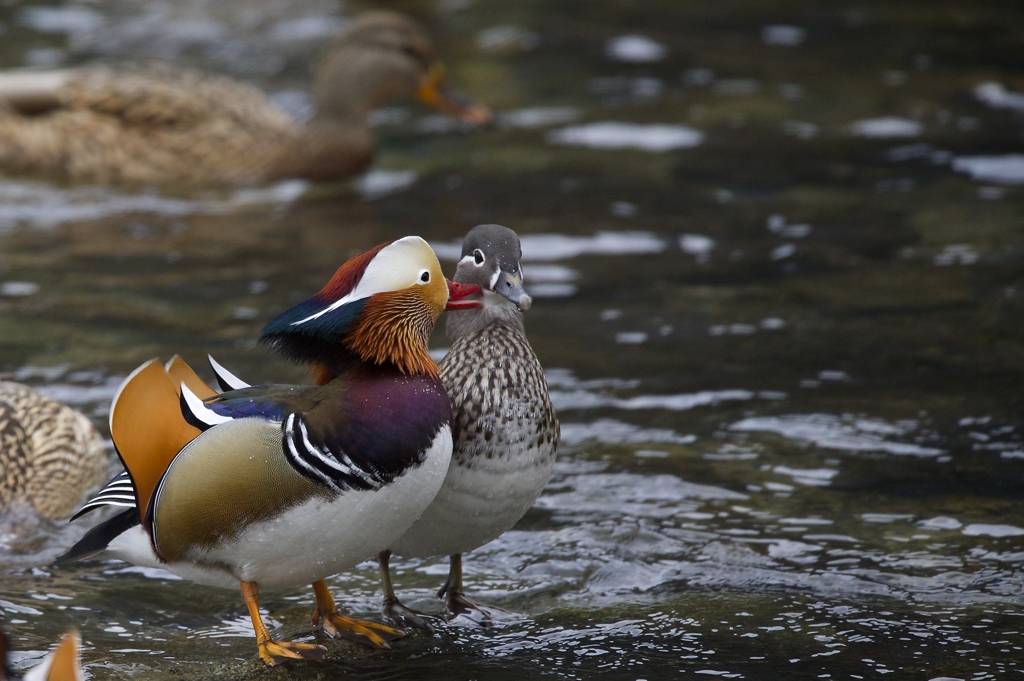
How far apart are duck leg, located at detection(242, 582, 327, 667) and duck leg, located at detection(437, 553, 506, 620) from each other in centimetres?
58

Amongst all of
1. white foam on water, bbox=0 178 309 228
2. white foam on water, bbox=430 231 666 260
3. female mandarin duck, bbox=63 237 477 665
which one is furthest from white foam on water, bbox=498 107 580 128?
female mandarin duck, bbox=63 237 477 665

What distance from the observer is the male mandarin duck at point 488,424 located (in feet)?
14.0

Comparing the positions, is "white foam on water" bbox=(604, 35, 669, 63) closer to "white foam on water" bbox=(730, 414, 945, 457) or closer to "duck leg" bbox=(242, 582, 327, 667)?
"white foam on water" bbox=(730, 414, 945, 457)

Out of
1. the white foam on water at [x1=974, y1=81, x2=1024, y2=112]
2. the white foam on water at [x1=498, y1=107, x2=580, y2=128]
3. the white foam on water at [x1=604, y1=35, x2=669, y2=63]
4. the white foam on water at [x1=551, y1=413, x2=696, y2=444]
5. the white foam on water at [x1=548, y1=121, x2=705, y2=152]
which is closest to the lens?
the white foam on water at [x1=551, y1=413, x2=696, y2=444]

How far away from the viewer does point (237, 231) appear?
9352 mm

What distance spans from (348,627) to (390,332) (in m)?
1.08

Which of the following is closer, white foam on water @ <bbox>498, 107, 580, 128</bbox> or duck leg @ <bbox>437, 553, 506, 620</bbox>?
duck leg @ <bbox>437, 553, 506, 620</bbox>

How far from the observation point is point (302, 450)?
155 inches

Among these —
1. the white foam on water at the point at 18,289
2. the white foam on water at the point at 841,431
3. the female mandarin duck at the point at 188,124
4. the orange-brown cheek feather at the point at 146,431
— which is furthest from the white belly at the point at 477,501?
the female mandarin duck at the point at 188,124

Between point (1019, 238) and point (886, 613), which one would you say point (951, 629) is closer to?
point (886, 613)

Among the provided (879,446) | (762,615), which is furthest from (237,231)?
(762,615)

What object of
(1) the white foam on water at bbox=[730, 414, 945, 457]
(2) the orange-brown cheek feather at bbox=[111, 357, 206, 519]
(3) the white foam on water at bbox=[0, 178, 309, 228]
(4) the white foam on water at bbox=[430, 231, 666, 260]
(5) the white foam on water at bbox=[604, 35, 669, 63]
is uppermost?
(5) the white foam on water at bbox=[604, 35, 669, 63]

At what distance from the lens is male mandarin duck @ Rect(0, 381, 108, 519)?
18.1ft

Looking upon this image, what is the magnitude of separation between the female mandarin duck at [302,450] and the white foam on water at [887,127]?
7.19 metres
